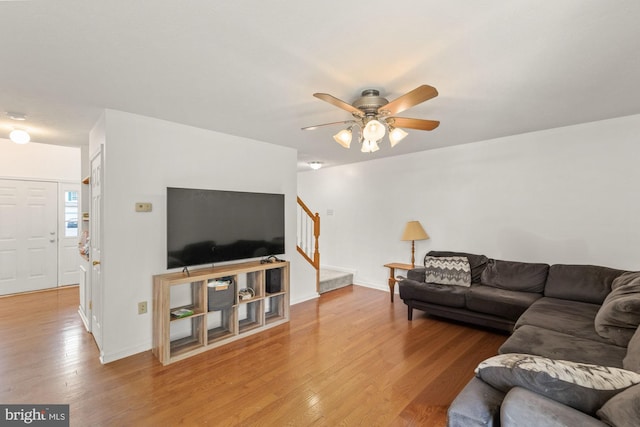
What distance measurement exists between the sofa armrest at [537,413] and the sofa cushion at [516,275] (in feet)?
8.75

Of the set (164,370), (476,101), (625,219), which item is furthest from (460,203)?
(164,370)

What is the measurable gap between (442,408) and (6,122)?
505 centimetres

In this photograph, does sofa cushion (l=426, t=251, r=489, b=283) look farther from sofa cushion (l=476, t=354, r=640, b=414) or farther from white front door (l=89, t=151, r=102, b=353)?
white front door (l=89, t=151, r=102, b=353)

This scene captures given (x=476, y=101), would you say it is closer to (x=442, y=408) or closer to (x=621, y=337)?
(x=621, y=337)

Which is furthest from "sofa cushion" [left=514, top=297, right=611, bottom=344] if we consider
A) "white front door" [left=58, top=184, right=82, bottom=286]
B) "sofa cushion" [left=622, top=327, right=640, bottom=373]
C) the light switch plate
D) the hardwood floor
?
"white front door" [left=58, top=184, right=82, bottom=286]

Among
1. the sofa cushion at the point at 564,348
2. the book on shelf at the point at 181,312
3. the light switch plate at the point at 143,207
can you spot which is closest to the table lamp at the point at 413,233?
the sofa cushion at the point at 564,348

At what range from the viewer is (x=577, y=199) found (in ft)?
11.1

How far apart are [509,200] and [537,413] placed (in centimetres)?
344

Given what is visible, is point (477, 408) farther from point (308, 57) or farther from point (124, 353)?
point (124, 353)

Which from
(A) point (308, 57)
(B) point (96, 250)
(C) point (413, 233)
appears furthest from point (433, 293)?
(B) point (96, 250)

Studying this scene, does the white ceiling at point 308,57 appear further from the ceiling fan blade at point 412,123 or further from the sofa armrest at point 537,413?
the sofa armrest at point 537,413

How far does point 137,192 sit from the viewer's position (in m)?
2.91

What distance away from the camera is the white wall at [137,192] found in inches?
108

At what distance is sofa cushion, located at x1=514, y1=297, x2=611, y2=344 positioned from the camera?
2271 millimetres
